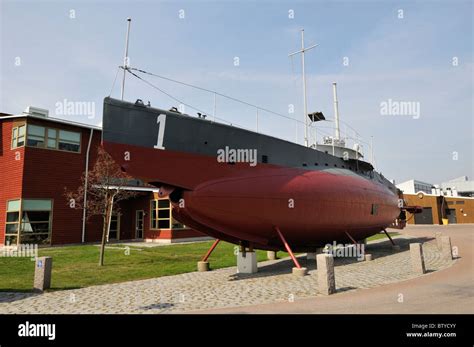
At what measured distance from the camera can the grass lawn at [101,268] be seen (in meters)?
12.9

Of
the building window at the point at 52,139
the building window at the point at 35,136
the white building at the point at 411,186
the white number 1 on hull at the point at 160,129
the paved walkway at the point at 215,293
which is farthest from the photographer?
the white building at the point at 411,186

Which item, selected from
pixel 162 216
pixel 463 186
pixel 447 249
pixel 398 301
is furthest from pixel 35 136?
pixel 463 186

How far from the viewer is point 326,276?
9711 millimetres

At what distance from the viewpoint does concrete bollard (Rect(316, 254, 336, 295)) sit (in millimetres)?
9664

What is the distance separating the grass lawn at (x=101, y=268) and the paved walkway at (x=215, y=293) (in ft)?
4.18

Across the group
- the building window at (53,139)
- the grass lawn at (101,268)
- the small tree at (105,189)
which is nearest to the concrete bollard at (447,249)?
the grass lawn at (101,268)

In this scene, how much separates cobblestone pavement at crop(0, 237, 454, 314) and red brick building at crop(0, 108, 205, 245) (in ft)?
52.0

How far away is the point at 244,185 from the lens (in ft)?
42.1

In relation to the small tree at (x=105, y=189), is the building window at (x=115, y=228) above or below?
below

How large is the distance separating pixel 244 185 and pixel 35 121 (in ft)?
66.5

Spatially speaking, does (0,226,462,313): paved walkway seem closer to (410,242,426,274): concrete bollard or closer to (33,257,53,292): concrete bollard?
(410,242,426,274): concrete bollard

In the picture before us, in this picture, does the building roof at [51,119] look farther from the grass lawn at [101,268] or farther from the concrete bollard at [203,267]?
the concrete bollard at [203,267]

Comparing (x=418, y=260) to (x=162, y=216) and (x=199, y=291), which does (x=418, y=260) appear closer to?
(x=199, y=291)
